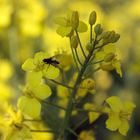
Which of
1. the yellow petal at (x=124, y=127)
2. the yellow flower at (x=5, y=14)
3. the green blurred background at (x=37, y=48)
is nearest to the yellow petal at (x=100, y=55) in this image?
the yellow petal at (x=124, y=127)

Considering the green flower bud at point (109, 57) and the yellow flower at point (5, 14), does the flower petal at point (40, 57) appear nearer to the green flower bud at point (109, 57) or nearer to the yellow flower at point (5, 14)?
the green flower bud at point (109, 57)

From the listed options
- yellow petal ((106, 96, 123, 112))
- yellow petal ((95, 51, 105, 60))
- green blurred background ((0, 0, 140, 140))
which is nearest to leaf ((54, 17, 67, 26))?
yellow petal ((95, 51, 105, 60))

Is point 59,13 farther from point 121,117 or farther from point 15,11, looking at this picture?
point 121,117

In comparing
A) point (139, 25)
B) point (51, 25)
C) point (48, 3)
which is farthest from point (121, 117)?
point (139, 25)

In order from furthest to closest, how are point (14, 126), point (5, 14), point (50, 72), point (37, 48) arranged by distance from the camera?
point (37, 48) < point (5, 14) < point (14, 126) < point (50, 72)

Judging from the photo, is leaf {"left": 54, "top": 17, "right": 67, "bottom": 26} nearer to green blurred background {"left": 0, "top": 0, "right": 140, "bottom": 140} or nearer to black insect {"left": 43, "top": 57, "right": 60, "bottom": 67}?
black insect {"left": 43, "top": 57, "right": 60, "bottom": 67}

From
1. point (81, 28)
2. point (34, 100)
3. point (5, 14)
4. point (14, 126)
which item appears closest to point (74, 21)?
point (81, 28)

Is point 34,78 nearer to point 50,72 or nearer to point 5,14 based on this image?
point 50,72
